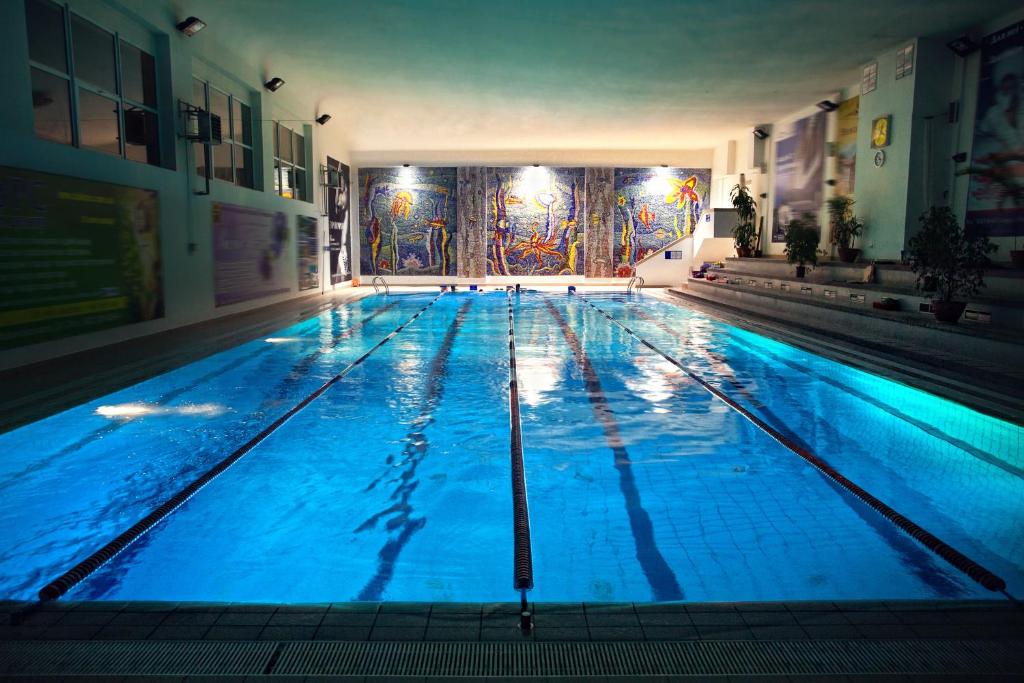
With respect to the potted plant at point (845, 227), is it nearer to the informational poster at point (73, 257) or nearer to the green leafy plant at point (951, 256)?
the green leafy plant at point (951, 256)

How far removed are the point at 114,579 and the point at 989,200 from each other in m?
9.70

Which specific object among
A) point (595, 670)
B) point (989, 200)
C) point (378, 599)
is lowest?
point (378, 599)

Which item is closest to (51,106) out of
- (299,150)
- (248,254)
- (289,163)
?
(248,254)

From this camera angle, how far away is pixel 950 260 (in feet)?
22.7

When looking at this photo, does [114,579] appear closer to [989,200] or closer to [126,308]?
[126,308]

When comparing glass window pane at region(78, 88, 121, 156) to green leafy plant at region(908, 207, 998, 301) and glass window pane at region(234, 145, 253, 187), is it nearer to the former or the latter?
glass window pane at region(234, 145, 253, 187)

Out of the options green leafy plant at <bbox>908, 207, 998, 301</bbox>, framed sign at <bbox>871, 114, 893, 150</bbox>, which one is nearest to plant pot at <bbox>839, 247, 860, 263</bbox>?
framed sign at <bbox>871, 114, 893, 150</bbox>

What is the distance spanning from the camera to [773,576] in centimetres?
254

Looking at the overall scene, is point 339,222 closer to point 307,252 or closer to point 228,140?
point 307,252

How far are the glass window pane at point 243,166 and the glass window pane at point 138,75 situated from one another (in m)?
2.69

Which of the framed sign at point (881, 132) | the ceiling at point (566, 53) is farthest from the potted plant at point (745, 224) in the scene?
the framed sign at point (881, 132)

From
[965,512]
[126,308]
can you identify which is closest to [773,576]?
[965,512]

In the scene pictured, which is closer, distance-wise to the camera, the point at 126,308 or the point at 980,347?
the point at 980,347

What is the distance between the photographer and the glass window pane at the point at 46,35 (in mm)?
6152
